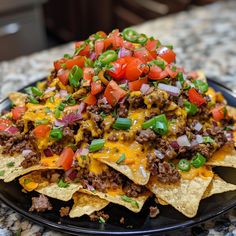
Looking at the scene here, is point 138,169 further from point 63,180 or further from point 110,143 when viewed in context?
point 63,180

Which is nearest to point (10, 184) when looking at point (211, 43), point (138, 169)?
point (138, 169)

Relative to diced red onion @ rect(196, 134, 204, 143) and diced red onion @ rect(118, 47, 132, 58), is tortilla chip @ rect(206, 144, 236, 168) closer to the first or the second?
diced red onion @ rect(196, 134, 204, 143)

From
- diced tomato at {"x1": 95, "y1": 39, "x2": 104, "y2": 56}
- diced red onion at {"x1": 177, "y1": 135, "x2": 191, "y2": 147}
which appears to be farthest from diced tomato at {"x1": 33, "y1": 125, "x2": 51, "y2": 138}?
diced red onion at {"x1": 177, "y1": 135, "x2": 191, "y2": 147}

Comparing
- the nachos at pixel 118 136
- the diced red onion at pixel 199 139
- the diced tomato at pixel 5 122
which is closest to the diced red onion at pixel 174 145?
the nachos at pixel 118 136

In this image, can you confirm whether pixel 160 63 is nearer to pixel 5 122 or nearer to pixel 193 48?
pixel 5 122

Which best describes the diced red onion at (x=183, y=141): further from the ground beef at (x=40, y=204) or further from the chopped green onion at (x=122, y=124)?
the ground beef at (x=40, y=204)
